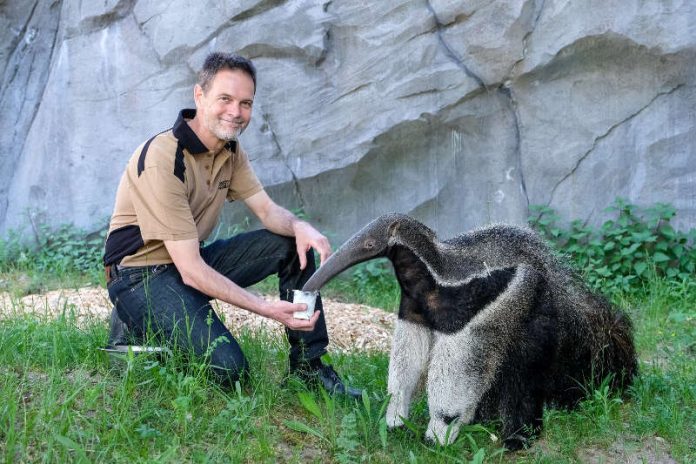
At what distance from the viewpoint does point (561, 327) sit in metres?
4.62

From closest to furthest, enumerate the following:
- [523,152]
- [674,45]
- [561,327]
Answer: [561,327] → [674,45] → [523,152]

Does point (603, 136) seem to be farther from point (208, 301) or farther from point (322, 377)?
point (208, 301)

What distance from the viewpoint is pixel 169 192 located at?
170 inches

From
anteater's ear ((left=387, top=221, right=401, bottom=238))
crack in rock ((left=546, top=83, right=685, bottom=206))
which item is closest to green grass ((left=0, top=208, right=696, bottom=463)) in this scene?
anteater's ear ((left=387, top=221, right=401, bottom=238))

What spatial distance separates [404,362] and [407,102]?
430 cm

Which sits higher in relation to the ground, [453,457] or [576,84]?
[576,84]

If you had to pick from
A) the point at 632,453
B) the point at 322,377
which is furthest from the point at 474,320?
the point at 632,453

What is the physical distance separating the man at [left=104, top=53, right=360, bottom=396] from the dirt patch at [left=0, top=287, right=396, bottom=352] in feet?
4.32

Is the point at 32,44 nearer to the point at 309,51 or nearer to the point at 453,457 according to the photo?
the point at 309,51

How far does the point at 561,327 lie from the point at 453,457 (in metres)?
1.06

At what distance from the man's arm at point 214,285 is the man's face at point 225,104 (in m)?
0.70

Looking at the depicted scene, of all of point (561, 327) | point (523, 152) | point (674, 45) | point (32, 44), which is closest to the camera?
point (561, 327)

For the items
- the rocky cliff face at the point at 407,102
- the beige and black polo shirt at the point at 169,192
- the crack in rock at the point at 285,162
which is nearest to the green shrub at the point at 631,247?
the rocky cliff face at the point at 407,102

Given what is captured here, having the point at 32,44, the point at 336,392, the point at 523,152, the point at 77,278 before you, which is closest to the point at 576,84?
the point at 523,152
